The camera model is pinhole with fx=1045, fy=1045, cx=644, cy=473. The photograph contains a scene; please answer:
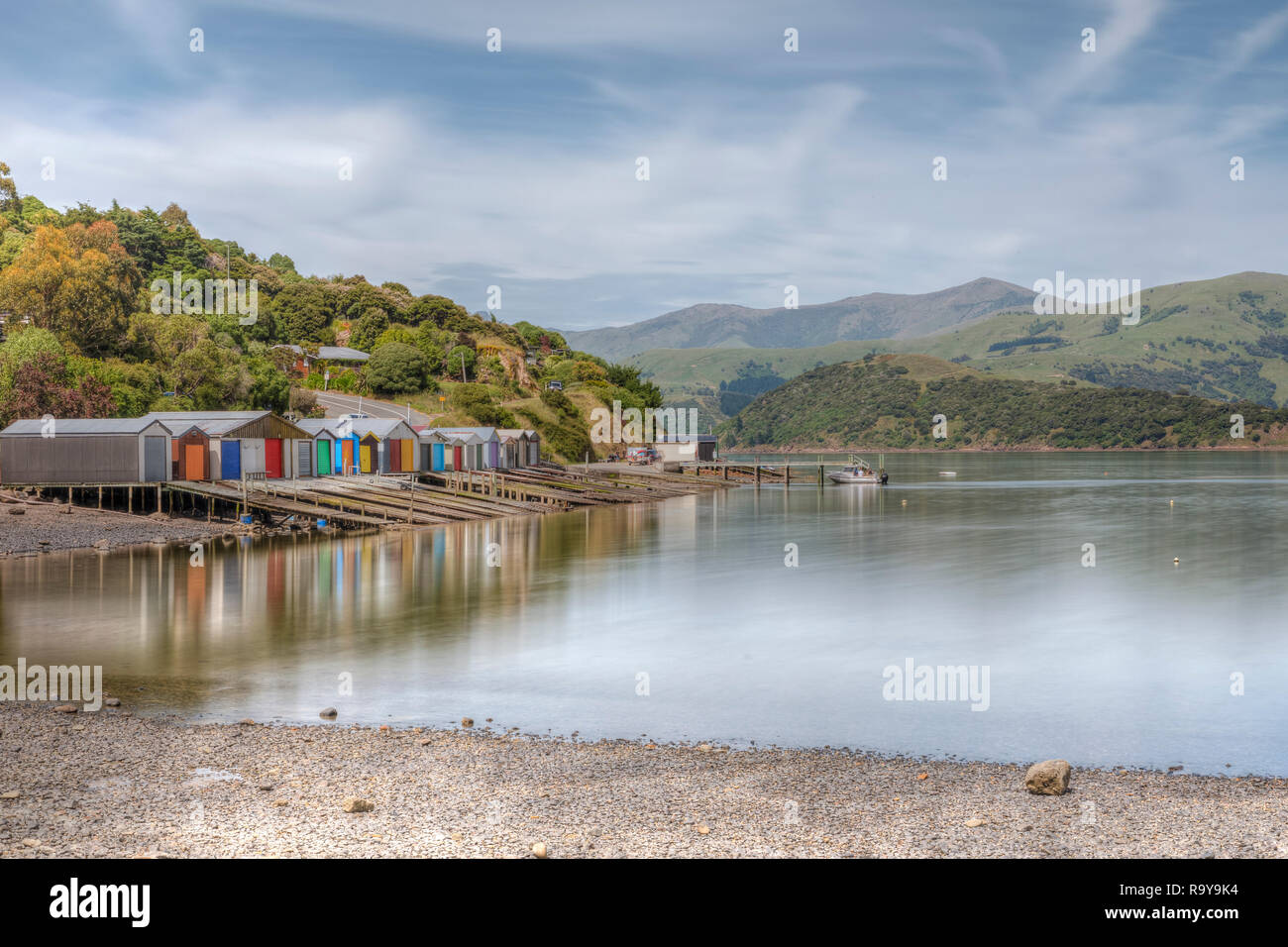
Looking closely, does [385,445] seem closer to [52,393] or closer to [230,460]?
[230,460]

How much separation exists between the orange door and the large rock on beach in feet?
166

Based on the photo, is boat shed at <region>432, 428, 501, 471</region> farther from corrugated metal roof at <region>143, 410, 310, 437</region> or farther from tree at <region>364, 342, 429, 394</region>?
tree at <region>364, 342, 429, 394</region>

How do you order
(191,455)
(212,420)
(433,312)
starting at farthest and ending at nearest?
(433,312) → (212,420) → (191,455)

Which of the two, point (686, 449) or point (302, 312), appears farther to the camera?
point (302, 312)

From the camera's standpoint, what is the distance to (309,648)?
24062 mm

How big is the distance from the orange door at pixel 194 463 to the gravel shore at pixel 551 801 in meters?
41.5

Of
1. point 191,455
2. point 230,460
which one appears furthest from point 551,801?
point 230,460

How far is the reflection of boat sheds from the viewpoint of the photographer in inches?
2154

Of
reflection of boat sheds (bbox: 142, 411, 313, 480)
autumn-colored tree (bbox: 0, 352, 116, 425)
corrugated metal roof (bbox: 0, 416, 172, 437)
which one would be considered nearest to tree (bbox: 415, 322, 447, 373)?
autumn-colored tree (bbox: 0, 352, 116, 425)

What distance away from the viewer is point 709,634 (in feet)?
92.4

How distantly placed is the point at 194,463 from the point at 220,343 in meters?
43.3
